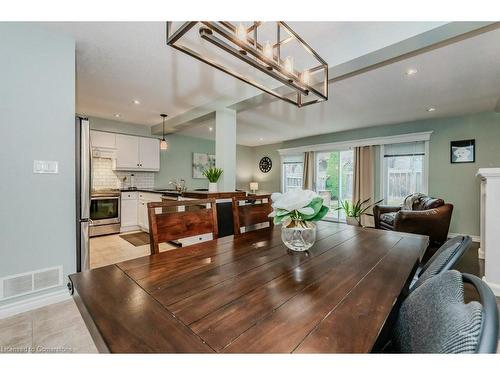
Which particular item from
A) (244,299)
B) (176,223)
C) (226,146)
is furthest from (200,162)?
(244,299)

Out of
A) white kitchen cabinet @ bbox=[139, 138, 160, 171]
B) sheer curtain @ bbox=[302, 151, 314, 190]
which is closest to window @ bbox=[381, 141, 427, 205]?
sheer curtain @ bbox=[302, 151, 314, 190]

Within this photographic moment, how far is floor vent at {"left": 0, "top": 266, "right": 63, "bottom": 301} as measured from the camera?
180cm

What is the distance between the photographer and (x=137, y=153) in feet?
17.1

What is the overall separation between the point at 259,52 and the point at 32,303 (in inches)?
100.0

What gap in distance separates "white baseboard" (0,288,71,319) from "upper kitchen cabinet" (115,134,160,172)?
3.40 meters

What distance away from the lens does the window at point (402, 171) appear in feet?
16.1

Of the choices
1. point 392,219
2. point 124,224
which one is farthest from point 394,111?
point 124,224

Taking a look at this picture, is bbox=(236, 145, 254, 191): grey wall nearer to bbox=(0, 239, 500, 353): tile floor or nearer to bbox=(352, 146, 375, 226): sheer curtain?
bbox=(352, 146, 375, 226): sheer curtain

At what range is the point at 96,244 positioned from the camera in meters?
3.90

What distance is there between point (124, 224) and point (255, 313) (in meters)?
4.88

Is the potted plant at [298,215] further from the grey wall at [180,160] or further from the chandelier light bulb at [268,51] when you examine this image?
the grey wall at [180,160]
